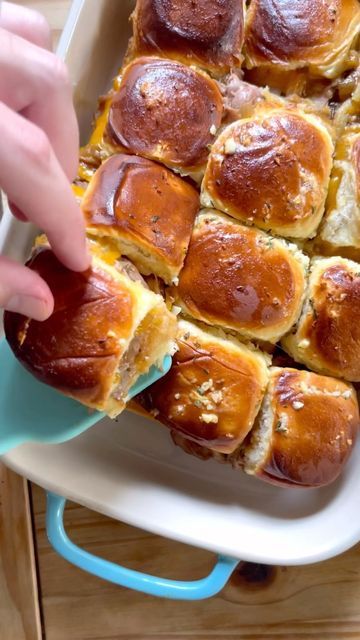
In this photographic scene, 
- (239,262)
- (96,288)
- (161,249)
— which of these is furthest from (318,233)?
(96,288)

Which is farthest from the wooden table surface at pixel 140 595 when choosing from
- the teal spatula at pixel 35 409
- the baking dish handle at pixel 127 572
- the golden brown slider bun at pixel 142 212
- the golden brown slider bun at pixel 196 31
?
the golden brown slider bun at pixel 196 31

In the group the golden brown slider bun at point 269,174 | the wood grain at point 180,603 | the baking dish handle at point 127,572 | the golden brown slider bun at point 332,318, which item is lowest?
the wood grain at point 180,603

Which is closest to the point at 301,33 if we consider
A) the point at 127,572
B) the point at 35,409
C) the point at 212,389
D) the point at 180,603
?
the point at 212,389

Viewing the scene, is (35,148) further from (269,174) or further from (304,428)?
(304,428)

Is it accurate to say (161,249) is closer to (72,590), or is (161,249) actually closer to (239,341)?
(239,341)

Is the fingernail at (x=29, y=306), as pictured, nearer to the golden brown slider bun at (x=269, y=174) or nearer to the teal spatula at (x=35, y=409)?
the teal spatula at (x=35, y=409)

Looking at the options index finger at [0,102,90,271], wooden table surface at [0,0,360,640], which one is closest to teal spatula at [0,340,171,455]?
wooden table surface at [0,0,360,640]

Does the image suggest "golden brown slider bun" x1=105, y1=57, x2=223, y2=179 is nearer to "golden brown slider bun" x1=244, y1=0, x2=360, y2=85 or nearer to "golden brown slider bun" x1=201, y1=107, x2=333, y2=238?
"golden brown slider bun" x1=201, y1=107, x2=333, y2=238
